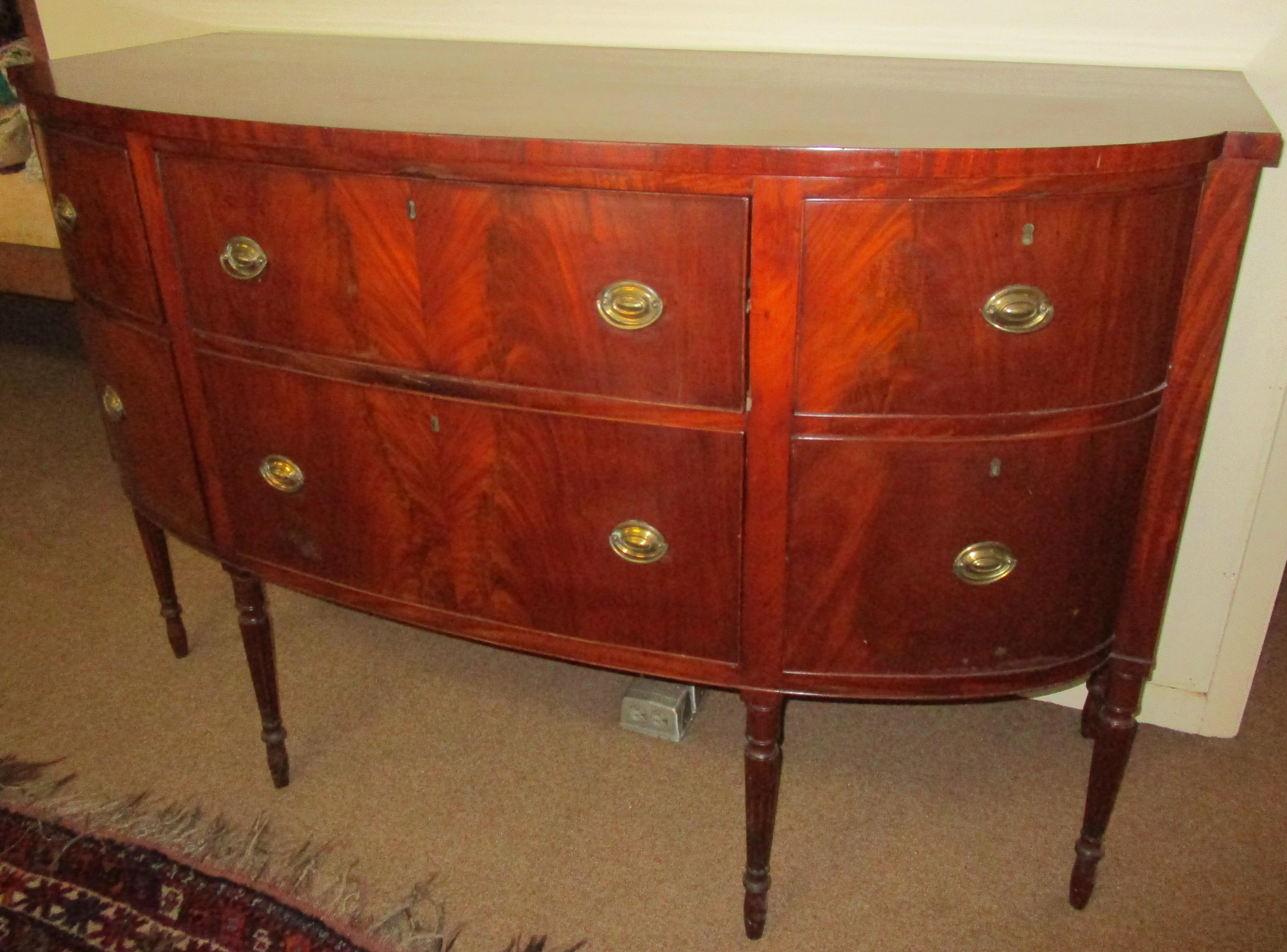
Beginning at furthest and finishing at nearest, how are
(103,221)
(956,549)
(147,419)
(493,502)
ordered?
1. (147,419)
2. (103,221)
3. (493,502)
4. (956,549)

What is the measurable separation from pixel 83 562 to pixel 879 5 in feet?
Answer: 5.73

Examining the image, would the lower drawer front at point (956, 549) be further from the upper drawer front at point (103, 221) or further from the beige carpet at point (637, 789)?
the upper drawer front at point (103, 221)

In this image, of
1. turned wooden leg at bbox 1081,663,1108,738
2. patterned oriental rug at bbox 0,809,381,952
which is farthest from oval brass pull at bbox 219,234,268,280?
turned wooden leg at bbox 1081,663,1108,738

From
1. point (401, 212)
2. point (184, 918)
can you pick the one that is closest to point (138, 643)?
point (184, 918)

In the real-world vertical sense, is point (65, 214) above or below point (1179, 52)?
below

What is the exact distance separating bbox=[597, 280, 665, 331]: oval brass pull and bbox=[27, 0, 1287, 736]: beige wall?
640 mm

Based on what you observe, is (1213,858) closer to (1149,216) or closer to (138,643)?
(1149,216)

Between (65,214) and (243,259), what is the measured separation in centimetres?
33

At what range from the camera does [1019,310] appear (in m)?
0.94

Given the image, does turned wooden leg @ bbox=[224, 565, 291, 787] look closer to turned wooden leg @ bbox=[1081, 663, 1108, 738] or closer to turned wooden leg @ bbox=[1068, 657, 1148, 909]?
turned wooden leg @ bbox=[1068, 657, 1148, 909]

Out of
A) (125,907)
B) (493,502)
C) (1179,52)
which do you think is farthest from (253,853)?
(1179,52)

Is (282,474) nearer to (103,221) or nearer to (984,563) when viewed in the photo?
(103,221)

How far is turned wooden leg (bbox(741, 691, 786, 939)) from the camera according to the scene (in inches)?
46.1

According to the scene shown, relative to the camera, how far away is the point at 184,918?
4.49 feet
